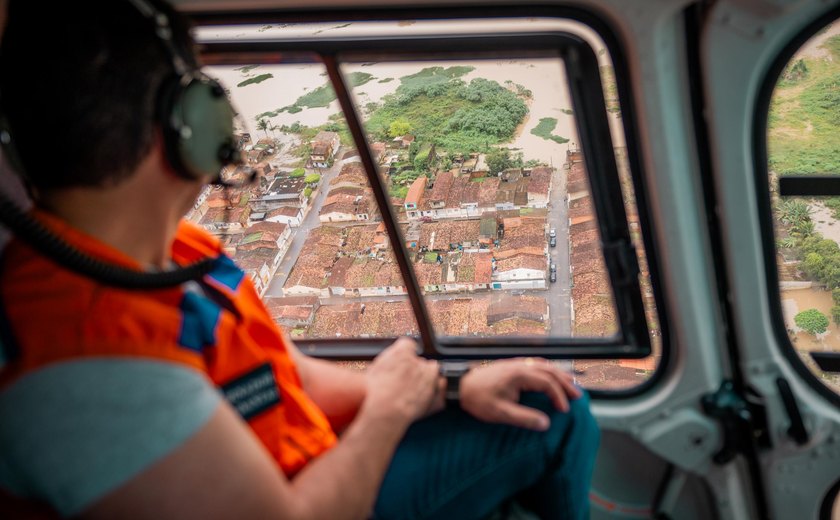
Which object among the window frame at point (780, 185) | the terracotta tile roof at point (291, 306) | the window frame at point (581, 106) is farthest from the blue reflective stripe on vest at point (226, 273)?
the window frame at point (780, 185)

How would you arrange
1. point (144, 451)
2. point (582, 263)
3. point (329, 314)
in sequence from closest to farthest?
point (144, 451), point (582, 263), point (329, 314)

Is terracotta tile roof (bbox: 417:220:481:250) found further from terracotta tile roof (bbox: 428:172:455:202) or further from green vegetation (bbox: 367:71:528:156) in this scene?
green vegetation (bbox: 367:71:528:156)

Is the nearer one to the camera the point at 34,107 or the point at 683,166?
the point at 34,107

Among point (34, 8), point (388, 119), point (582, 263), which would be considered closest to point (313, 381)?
point (388, 119)

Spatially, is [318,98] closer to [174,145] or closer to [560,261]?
[174,145]

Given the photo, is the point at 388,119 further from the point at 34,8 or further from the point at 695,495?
the point at 695,495
